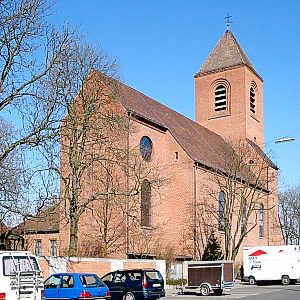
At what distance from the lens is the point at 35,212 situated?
70.8 ft

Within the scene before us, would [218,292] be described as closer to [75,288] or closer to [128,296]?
[128,296]

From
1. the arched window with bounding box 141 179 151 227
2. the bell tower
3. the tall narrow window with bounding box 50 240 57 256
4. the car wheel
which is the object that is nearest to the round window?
the arched window with bounding box 141 179 151 227

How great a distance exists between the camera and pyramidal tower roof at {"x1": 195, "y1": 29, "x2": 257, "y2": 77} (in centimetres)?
5475

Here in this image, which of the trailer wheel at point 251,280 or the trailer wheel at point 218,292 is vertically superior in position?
the trailer wheel at point 218,292

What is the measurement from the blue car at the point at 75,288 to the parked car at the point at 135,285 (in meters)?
2.10

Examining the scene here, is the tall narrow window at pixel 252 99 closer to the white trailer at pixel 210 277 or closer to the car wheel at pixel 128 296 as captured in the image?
the white trailer at pixel 210 277

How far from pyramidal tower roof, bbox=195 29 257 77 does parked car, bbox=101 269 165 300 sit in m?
36.2

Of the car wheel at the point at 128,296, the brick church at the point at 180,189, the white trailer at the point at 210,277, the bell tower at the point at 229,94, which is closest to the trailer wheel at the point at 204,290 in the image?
the white trailer at the point at 210,277

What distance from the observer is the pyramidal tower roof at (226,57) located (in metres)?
54.8

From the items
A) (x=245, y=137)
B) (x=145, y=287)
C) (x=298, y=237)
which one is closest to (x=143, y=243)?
(x=145, y=287)

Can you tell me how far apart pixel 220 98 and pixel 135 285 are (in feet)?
120

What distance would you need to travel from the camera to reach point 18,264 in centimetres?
1452

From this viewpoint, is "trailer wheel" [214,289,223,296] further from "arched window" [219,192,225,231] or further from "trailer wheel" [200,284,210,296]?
"arched window" [219,192,225,231]

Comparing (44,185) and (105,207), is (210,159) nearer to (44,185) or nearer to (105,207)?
(105,207)
